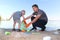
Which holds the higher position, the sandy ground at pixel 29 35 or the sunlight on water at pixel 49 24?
the sunlight on water at pixel 49 24

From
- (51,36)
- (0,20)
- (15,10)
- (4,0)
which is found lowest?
(51,36)

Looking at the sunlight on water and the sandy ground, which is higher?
the sunlight on water

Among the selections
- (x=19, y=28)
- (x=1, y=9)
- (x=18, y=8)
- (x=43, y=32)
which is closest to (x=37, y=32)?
(x=43, y=32)

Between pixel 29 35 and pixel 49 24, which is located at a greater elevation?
pixel 49 24

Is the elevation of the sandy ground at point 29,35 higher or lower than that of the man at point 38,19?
lower

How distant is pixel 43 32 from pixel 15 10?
36 cm

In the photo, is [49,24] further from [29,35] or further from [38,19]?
[29,35]

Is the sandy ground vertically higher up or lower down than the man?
lower down

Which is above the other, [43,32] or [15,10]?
[15,10]

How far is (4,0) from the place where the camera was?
164 cm

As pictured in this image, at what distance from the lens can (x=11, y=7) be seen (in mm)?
1638

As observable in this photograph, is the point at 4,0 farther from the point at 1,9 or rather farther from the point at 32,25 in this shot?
the point at 32,25

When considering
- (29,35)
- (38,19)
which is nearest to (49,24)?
(38,19)

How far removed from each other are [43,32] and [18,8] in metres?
0.35
